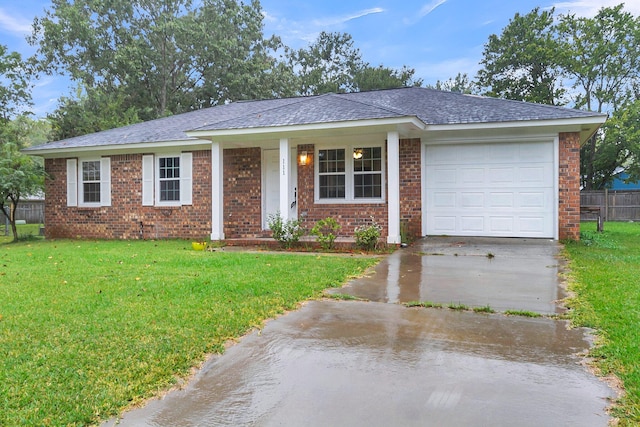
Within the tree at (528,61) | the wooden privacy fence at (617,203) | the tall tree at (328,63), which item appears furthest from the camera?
the tall tree at (328,63)

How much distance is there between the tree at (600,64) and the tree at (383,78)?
1083 cm

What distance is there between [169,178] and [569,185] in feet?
34.5

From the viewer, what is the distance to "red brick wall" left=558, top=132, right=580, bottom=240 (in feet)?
32.1

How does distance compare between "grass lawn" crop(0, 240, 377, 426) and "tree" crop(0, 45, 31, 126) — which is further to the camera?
"tree" crop(0, 45, 31, 126)

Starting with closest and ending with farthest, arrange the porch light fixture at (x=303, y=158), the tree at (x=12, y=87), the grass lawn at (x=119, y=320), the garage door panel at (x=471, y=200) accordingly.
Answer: the grass lawn at (x=119, y=320)
the garage door panel at (x=471, y=200)
the porch light fixture at (x=303, y=158)
the tree at (x=12, y=87)

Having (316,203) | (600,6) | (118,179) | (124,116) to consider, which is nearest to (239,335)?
(316,203)

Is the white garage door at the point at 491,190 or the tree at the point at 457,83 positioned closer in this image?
the white garage door at the point at 491,190

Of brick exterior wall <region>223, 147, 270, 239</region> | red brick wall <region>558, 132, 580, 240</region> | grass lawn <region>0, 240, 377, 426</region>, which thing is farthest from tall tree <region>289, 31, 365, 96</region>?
grass lawn <region>0, 240, 377, 426</region>

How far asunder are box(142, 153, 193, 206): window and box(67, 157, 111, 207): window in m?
1.63

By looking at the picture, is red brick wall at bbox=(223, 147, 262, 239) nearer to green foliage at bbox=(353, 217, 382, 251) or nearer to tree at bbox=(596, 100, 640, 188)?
green foliage at bbox=(353, 217, 382, 251)

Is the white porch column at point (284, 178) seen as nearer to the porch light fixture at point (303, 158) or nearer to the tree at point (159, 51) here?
the porch light fixture at point (303, 158)

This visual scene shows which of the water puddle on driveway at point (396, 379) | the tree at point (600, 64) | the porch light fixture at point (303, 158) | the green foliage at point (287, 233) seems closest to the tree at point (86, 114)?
the porch light fixture at point (303, 158)

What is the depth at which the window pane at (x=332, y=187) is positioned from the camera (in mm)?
11571

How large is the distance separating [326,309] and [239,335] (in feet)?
3.63
